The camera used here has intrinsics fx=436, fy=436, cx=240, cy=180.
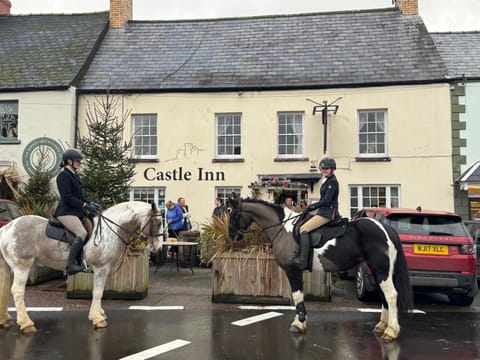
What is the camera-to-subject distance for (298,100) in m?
15.9

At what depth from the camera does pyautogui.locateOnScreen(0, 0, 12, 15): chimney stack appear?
20.7 metres

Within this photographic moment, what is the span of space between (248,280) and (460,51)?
1367cm

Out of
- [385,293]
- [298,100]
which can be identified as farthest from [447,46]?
[385,293]

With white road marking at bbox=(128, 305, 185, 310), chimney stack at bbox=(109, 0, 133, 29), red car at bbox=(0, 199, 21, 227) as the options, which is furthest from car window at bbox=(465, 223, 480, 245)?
chimney stack at bbox=(109, 0, 133, 29)

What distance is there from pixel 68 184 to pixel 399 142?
11.9 metres

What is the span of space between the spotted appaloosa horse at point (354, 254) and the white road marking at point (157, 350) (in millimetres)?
1736

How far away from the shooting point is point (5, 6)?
2091 cm

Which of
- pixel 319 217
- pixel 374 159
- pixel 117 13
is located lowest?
pixel 319 217

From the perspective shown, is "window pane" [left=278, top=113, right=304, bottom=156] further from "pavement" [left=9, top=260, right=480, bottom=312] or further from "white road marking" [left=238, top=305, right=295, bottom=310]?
"white road marking" [left=238, top=305, right=295, bottom=310]

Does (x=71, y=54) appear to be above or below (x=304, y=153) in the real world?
above

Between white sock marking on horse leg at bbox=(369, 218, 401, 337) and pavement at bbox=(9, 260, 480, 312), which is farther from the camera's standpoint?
pavement at bbox=(9, 260, 480, 312)

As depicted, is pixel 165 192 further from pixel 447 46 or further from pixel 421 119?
pixel 447 46

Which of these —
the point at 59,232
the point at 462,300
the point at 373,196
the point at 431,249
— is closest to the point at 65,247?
the point at 59,232

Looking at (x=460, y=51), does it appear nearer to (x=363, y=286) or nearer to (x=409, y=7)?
(x=409, y=7)
